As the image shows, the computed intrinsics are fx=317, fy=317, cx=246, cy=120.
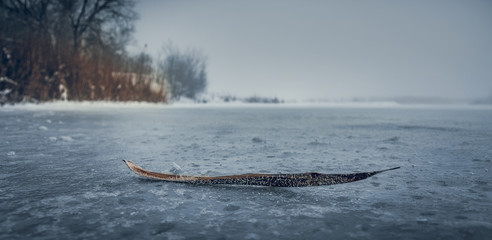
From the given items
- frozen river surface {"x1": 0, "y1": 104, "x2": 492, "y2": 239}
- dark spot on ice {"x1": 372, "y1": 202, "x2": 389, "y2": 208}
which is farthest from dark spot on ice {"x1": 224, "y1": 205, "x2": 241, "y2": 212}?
dark spot on ice {"x1": 372, "y1": 202, "x2": 389, "y2": 208}

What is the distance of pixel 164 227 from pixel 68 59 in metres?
11.5

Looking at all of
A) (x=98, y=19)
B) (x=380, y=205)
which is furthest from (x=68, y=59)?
(x=380, y=205)

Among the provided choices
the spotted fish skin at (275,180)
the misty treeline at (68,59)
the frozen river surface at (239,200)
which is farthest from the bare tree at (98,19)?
the spotted fish skin at (275,180)

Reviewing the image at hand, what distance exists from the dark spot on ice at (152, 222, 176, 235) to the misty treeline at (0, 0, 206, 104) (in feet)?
32.6

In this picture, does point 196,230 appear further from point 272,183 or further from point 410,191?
point 410,191

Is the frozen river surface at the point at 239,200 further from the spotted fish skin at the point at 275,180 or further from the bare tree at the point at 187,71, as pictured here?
the bare tree at the point at 187,71

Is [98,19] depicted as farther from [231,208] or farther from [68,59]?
[231,208]

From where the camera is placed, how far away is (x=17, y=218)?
111 cm

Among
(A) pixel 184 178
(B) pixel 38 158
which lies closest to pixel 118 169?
(A) pixel 184 178

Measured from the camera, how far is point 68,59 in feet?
35.2

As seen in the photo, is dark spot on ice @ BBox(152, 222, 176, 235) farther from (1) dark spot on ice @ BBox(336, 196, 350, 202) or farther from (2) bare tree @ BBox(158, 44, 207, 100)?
(2) bare tree @ BBox(158, 44, 207, 100)

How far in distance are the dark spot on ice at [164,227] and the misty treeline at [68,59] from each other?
9930 millimetres

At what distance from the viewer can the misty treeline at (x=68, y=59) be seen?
9242 mm

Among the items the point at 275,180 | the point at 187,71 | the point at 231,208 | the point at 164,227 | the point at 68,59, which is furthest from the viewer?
the point at 187,71
